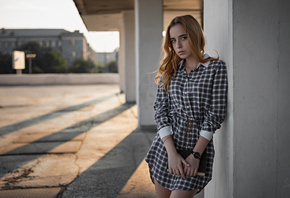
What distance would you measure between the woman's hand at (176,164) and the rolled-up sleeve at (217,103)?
0.21m

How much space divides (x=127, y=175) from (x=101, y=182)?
0.37 meters

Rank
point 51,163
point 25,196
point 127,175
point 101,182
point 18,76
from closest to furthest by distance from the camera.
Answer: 1. point 25,196
2. point 101,182
3. point 127,175
4. point 51,163
5. point 18,76

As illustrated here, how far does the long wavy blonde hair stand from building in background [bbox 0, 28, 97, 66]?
7828 centimetres

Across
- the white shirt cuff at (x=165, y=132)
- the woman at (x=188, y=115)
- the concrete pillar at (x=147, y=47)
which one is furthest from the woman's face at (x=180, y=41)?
the concrete pillar at (x=147, y=47)

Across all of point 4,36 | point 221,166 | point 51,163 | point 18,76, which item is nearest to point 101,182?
point 51,163

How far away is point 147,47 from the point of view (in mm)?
6102

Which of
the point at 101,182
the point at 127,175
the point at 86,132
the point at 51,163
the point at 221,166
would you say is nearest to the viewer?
the point at 221,166

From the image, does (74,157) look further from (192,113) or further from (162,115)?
(192,113)

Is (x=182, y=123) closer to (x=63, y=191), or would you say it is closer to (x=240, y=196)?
(x=240, y=196)

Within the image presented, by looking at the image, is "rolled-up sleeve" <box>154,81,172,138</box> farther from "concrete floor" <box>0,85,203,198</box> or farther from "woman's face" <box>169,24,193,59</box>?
"concrete floor" <box>0,85,203,198</box>

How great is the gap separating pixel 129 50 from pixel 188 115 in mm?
9355

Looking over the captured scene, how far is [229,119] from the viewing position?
1.74m

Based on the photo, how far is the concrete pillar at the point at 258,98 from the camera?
1652mm

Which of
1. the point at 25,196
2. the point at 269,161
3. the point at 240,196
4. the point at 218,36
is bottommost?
the point at 25,196
